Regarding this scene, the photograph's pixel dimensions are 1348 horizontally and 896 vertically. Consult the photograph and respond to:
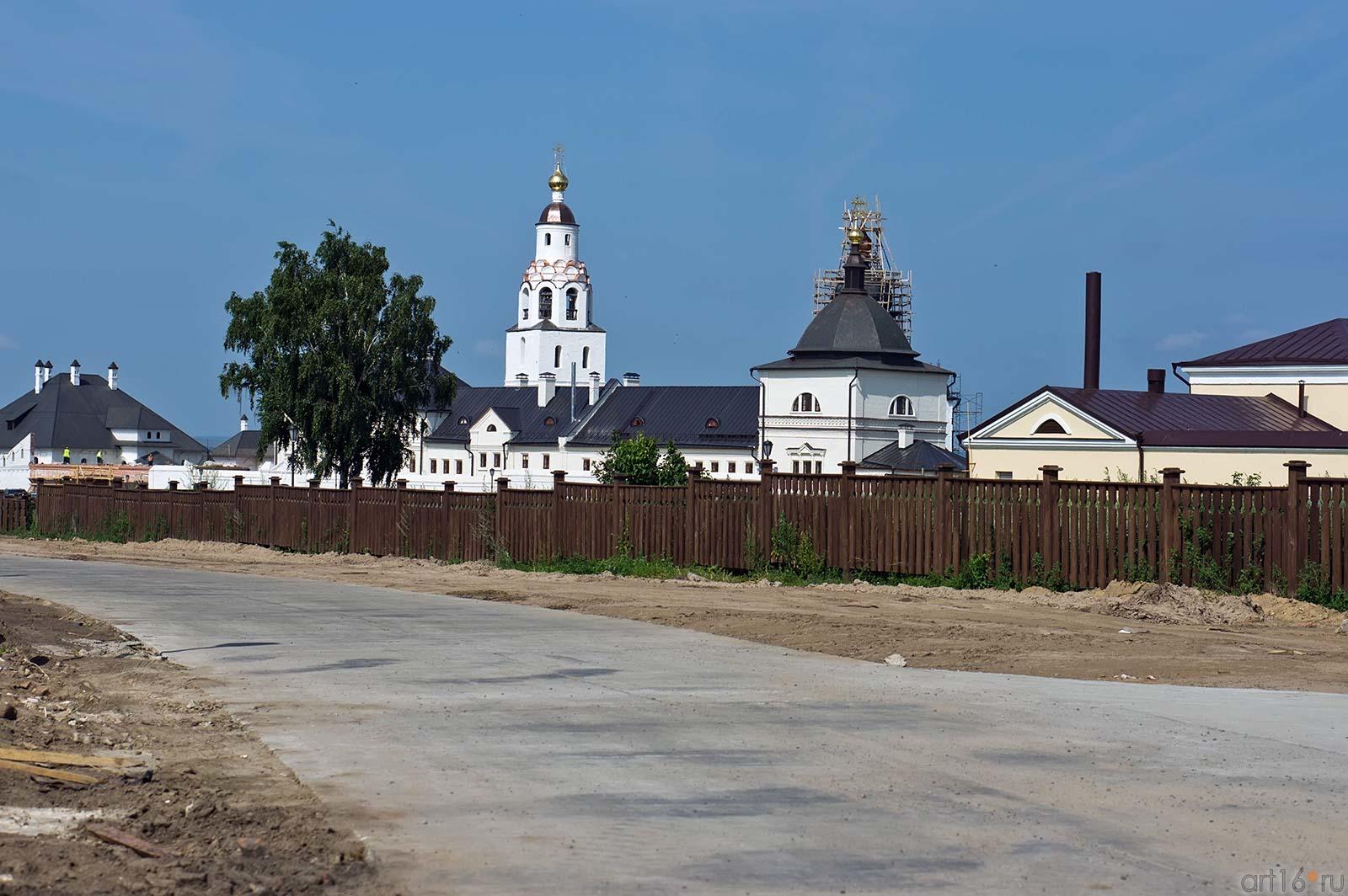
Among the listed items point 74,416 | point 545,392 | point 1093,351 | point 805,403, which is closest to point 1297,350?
point 1093,351

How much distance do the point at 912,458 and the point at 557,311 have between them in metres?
61.8

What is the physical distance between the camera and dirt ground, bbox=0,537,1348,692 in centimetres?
1538

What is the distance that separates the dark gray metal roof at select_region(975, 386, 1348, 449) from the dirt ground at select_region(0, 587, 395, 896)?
1210 inches

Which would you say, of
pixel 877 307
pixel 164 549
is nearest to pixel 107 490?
pixel 164 549

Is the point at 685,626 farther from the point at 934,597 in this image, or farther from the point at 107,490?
the point at 107,490

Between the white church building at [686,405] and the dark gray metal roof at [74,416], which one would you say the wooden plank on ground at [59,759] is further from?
the dark gray metal roof at [74,416]

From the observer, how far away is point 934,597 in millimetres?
23312

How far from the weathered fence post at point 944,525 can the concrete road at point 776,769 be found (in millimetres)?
8620

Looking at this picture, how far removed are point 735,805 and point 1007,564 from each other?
1603 centimetres

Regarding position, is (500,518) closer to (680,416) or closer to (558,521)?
(558,521)

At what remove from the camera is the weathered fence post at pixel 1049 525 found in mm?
23281

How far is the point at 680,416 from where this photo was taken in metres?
108

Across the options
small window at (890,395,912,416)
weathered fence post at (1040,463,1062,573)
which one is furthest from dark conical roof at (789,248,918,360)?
weathered fence post at (1040,463,1062,573)

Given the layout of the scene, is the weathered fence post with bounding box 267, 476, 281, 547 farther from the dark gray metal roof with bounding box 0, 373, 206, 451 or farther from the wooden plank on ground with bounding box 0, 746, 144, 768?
the dark gray metal roof with bounding box 0, 373, 206, 451
